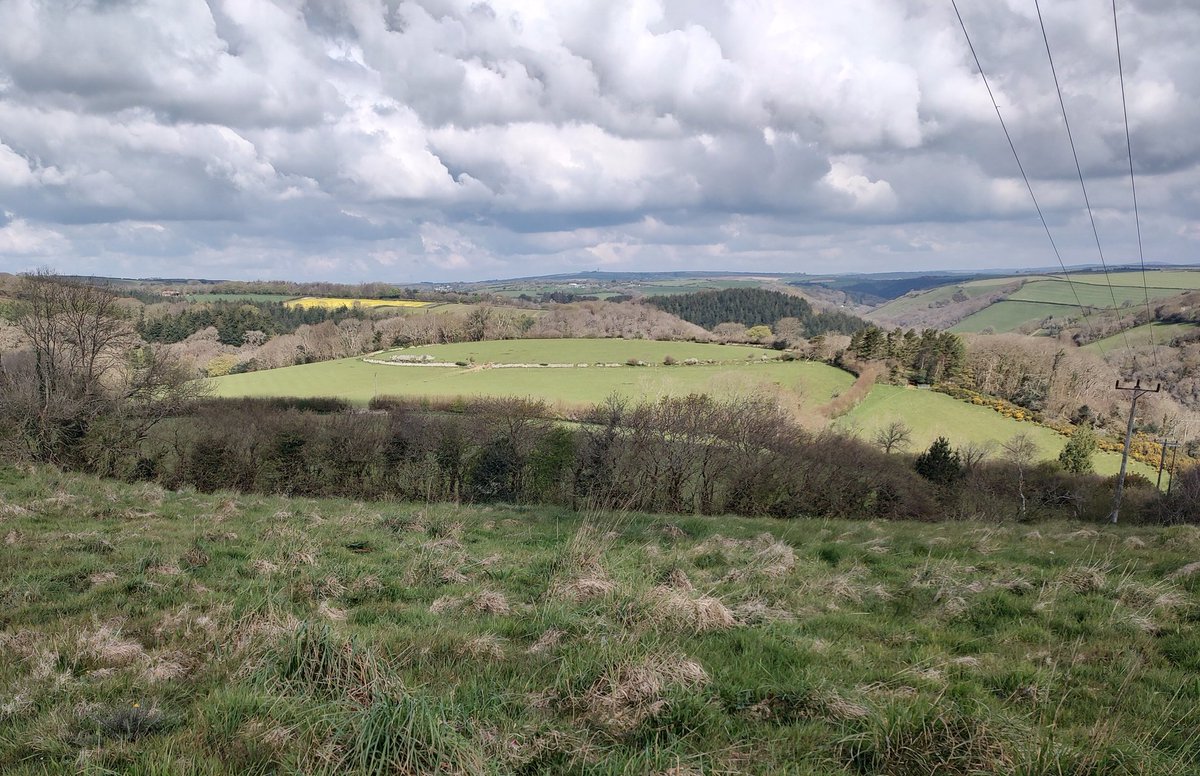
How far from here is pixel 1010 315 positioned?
16300 cm

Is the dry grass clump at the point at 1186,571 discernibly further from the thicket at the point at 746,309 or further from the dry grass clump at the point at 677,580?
the thicket at the point at 746,309

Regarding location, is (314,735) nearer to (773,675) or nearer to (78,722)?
(78,722)

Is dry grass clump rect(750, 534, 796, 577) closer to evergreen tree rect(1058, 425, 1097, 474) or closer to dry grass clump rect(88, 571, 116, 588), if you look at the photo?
dry grass clump rect(88, 571, 116, 588)

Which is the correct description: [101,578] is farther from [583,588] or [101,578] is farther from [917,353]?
[917,353]

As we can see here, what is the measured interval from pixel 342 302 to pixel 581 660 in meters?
161

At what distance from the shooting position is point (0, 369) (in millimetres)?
24875

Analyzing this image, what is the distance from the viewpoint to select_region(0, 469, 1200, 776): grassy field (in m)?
3.12

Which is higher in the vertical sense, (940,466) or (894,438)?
(894,438)

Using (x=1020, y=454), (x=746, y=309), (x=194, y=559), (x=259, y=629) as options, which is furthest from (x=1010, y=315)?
(x=259, y=629)

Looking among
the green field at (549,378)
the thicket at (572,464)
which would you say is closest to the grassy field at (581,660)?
the thicket at (572,464)

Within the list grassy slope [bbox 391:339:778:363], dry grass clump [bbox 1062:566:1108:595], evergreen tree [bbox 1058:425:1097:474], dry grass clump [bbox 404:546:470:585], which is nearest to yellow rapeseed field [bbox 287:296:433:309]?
grassy slope [bbox 391:339:778:363]

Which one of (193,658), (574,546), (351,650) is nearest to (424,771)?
(351,650)

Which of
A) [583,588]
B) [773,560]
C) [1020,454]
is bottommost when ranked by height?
[1020,454]

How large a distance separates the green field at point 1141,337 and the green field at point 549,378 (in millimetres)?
60537
